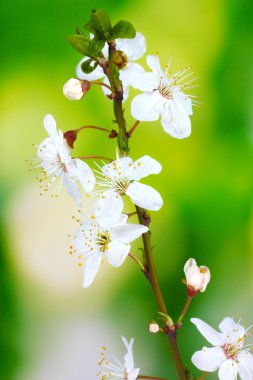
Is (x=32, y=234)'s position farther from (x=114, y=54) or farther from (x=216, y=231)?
(x=114, y=54)

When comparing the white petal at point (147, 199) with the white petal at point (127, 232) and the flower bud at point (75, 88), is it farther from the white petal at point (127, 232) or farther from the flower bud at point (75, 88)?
the flower bud at point (75, 88)

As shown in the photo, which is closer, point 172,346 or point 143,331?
point 172,346

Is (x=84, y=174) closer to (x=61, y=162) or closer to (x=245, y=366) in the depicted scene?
(x=61, y=162)

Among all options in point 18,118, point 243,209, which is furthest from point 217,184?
point 18,118

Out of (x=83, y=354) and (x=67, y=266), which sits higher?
(x=67, y=266)

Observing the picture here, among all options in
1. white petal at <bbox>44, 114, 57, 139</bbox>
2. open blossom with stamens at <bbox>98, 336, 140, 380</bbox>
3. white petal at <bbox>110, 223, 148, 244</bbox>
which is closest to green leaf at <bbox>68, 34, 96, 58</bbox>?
white petal at <bbox>44, 114, 57, 139</bbox>

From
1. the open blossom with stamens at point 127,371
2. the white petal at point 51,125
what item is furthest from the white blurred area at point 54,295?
the white petal at point 51,125

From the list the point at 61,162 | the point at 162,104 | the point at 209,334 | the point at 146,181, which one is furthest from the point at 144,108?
the point at 146,181

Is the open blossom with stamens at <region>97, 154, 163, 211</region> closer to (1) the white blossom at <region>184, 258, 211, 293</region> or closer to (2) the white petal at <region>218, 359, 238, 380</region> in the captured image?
(1) the white blossom at <region>184, 258, 211, 293</region>
